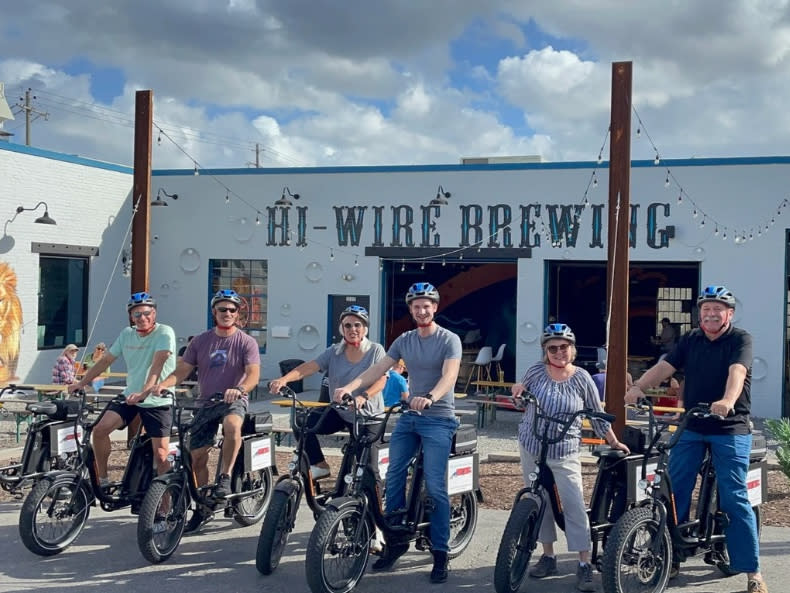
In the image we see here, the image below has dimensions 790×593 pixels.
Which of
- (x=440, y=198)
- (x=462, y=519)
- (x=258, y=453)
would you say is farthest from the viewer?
(x=440, y=198)

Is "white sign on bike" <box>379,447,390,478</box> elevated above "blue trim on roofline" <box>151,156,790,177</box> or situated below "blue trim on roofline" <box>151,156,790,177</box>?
below

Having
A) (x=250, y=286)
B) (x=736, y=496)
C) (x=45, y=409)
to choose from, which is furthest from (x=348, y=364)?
(x=250, y=286)

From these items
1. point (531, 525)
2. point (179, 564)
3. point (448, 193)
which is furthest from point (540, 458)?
point (448, 193)

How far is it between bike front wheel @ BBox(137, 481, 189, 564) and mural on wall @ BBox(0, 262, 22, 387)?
10894mm

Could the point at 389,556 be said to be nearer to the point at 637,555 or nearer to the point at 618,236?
the point at 637,555

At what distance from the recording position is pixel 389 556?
19.9ft

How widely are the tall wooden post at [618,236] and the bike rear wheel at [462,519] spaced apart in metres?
3.65

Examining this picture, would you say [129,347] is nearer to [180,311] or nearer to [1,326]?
[1,326]

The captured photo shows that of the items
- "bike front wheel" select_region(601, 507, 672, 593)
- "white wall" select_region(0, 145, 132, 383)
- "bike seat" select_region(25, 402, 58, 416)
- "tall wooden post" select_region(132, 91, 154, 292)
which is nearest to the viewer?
"bike front wheel" select_region(601, 507, 672, 593)

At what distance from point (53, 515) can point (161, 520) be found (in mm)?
779

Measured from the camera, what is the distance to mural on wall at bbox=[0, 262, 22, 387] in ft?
53.0

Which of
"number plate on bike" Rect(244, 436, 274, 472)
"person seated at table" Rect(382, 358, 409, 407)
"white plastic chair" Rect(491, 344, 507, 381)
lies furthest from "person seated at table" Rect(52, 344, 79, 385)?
"white plastic chair" Rect(491, 344, 507, 381)

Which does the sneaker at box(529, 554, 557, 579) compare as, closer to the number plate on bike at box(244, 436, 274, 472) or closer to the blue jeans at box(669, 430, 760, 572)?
the blue jeans at box(669, 430, 760, 572)

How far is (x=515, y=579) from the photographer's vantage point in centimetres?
540
